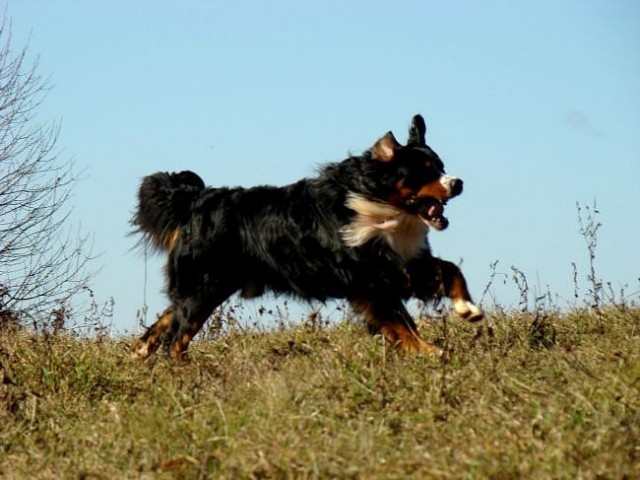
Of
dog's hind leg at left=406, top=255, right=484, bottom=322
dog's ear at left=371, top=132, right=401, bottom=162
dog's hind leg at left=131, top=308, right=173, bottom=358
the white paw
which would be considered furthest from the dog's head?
dog's hind leg at left=131, top=308, right=173, bottom=358

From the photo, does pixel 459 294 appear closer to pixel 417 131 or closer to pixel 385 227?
pixel 385 227

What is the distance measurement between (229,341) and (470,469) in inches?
161


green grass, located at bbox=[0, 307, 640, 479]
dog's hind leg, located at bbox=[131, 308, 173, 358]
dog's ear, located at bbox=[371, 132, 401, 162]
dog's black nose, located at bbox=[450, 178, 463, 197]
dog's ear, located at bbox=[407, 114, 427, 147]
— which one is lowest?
green grass, located at bbox=[0, 307, 640, 479]

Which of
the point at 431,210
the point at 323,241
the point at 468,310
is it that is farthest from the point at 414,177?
the point at 468,310

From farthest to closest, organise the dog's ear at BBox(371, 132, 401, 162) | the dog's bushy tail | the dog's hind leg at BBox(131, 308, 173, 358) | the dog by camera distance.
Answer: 1. the dog's bushy tail
2. the dog's hind leg at BBox(131, 308, 173, 358)
3. the dog's ear at BBox(371, 132, 401, 162)
4. the dog

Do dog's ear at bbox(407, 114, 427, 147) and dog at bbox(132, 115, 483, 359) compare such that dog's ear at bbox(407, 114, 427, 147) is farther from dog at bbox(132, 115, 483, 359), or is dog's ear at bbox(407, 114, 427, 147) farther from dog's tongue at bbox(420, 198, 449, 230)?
dog's tongue at bbox(420, 198, 449, 230)

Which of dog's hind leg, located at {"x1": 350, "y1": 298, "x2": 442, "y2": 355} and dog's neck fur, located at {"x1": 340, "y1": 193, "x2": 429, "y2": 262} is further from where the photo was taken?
dog's neck fur, located at {"x1": 340, "y1": 193, "x2": 429, "y2": 262}

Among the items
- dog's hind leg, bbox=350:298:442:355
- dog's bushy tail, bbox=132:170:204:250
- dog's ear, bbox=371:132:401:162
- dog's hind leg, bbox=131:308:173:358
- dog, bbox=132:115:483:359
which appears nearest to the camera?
dog's hind leg, bbox=350:298:442:355

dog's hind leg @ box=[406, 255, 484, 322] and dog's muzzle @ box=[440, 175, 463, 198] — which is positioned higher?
dog's muzzle @ box=[440, 175, 463, 198]

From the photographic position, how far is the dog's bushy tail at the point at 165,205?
346 inches

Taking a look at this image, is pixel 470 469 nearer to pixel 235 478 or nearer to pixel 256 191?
pixel 235 478

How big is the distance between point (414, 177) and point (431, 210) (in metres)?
0.28

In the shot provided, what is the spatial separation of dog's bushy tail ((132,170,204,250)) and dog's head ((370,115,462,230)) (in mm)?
1502

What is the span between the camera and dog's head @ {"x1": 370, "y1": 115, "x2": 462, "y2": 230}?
815cm
